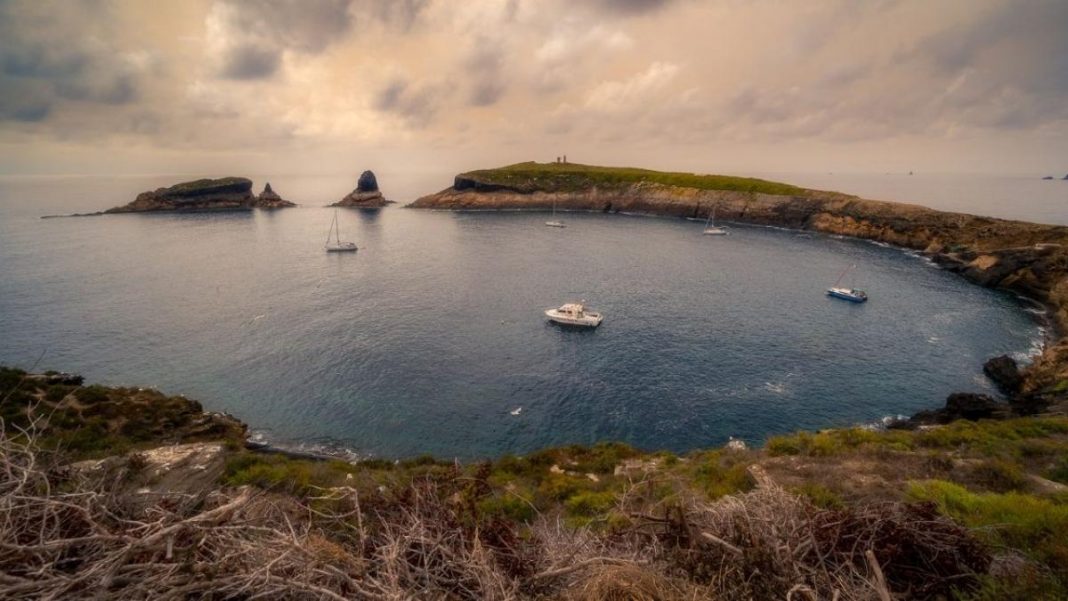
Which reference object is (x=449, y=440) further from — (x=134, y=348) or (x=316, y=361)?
(x=134, y=348)

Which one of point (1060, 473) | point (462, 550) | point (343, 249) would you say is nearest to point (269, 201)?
point (343, 249)

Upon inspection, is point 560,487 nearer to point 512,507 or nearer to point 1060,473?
point 512,507

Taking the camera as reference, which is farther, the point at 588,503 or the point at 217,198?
the point at 217,198

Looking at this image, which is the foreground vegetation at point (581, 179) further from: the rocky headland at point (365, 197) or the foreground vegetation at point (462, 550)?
the foreground vegetation at point (462, 550)

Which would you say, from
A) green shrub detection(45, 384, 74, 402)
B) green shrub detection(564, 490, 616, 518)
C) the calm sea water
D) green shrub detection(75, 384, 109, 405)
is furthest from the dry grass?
green shrub detection(75, 384, 109, 405)

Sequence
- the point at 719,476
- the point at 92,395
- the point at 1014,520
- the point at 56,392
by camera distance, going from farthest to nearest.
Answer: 1. the point at 92,395
2. the point at 56,392
3. the point at 719,476
4. the point at 1014,520

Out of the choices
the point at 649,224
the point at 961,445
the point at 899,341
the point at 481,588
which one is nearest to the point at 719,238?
the point at 649,224

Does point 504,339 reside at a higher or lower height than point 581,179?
lower
